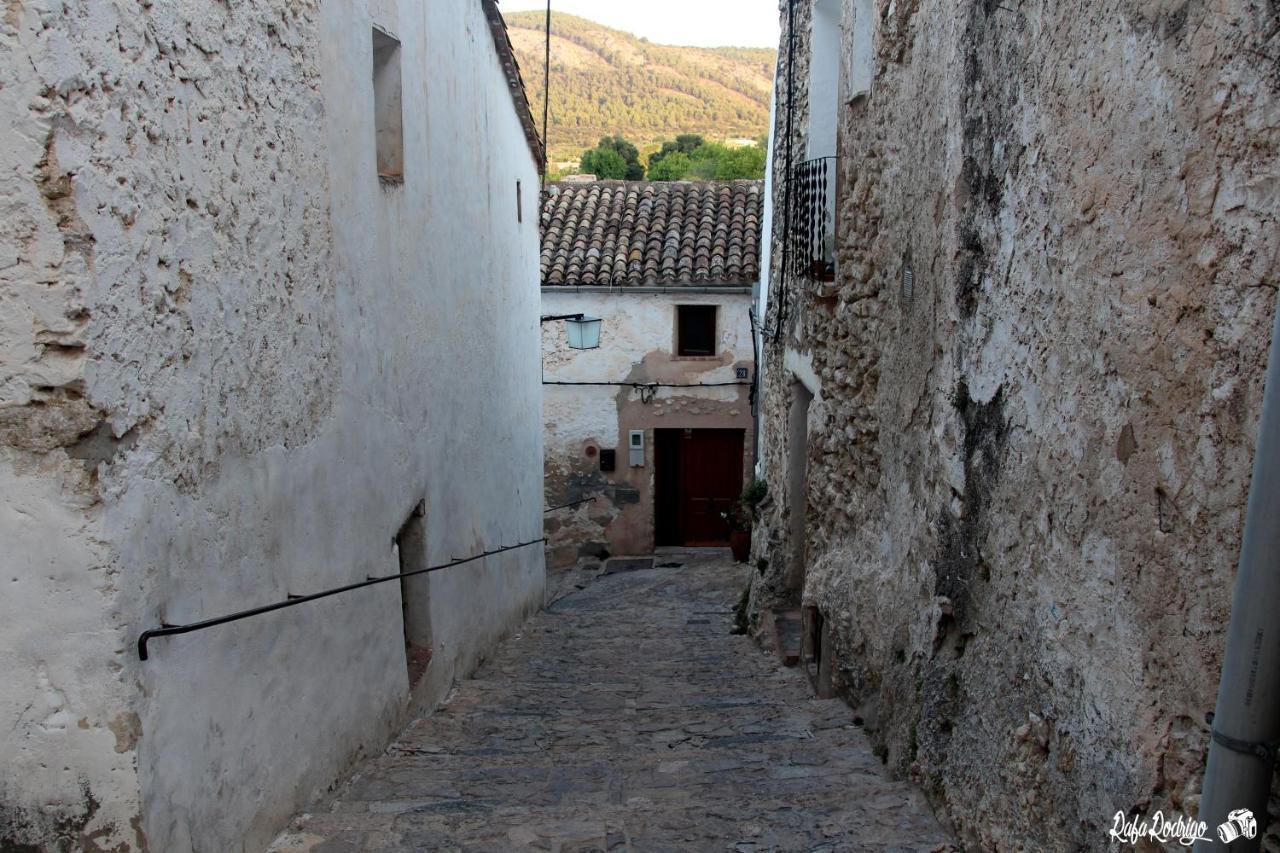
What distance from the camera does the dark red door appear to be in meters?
15.9

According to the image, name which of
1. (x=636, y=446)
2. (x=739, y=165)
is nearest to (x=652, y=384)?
(x=636, y=446)

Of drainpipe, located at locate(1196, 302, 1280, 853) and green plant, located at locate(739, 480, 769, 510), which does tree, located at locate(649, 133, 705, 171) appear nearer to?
green plant, located at locate(739, 480, 769, 510)

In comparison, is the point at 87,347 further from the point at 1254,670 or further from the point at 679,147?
the point at 679,147

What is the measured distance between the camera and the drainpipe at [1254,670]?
1757mm

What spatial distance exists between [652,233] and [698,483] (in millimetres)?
3945

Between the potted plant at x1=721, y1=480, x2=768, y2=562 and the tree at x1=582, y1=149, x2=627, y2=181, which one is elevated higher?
the tree at x1=582, y1=149, x2=627, y2=181

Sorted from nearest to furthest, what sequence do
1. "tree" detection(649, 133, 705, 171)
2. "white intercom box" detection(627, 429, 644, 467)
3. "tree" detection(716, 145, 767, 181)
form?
"white intercom box" detection(627, 429, 644, 467), "tree" detection(716, 145, 767, 181), "tree" detection(649, 133, 705, 171)

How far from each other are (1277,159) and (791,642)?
19.0 ft

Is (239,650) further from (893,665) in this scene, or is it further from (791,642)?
(791,642)

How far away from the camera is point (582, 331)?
14.1 meters

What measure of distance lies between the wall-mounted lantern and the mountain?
98.8ft

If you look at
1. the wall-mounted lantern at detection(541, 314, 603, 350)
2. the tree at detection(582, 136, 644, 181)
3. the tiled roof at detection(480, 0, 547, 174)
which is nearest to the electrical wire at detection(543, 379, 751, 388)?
the wall-mounted lantern at detection(541, 314, 603, 350)

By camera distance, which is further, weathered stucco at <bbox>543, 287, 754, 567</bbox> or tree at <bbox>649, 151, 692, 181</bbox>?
tree at <bbox>649, 151, 692, 181</bbox>

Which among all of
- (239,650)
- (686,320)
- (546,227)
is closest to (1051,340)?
(239,650)
